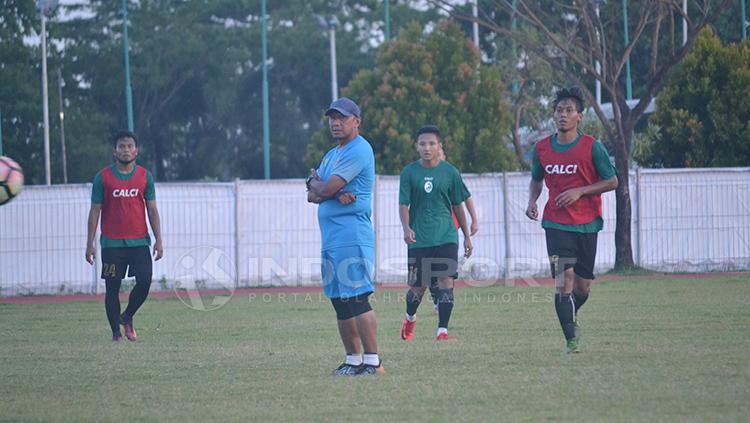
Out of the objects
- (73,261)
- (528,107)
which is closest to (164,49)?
(528,107)

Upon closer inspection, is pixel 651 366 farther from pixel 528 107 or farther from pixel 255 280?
pixel 528 107

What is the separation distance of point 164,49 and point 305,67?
7803mm

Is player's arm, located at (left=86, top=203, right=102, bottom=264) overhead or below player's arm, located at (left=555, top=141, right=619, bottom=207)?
below

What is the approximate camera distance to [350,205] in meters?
8.38

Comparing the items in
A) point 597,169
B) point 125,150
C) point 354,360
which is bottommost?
point 354,360

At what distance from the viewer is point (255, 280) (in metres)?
21.9

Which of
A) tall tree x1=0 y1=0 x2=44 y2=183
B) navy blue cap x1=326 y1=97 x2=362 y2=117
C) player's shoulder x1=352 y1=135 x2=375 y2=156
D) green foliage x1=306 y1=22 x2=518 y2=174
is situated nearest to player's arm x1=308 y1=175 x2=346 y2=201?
player's shoulder x1=352 y1=135 x2=375 y2=156

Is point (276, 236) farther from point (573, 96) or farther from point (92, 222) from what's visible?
point (573, 96)

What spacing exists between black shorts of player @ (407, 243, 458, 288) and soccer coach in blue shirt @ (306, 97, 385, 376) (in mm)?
3213

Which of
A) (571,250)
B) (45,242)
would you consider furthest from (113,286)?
(45,242)

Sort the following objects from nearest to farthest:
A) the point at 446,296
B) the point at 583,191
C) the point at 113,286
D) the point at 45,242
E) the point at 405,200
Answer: the point at 583,191
the point at 446,296
the point at 405,200
the point at 113,286
the point at 45,242

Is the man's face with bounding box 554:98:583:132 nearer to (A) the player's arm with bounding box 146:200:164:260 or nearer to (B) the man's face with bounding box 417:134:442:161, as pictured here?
(B) the man's face with bounding box 417:134:442:161

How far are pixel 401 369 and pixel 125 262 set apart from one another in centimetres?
445

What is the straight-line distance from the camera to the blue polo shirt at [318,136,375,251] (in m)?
8.34
